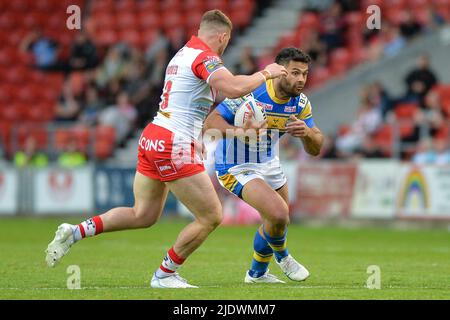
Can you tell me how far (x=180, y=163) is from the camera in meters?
9.82

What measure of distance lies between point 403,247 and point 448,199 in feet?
13.8

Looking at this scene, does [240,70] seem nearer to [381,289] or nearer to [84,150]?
[84,150]

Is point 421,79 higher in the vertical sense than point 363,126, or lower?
higher

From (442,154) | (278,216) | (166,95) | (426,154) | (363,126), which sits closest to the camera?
(166,95)

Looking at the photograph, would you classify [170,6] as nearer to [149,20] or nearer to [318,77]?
[149,20]

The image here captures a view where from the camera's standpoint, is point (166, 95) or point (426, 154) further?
point (426, 154)

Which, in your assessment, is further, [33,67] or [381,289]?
[33,67]

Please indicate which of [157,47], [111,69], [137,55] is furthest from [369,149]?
[111,69]

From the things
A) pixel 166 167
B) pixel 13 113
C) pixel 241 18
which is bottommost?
pixel 13 113

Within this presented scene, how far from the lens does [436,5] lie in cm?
2481

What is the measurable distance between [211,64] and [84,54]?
1840cm

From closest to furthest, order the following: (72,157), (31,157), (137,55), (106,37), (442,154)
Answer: (442,154) < (72,157) < (31,157) < (137,55) < (106,37)

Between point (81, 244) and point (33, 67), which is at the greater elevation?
point (33, 67)
